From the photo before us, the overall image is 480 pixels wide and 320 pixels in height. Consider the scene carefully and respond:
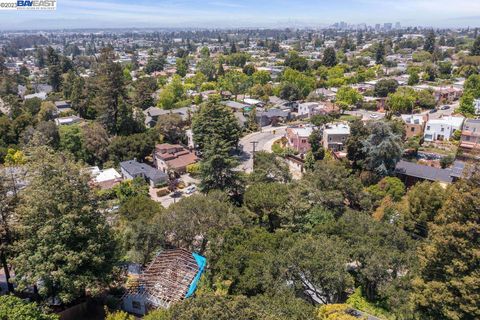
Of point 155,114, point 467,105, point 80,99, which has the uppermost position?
point 467,105

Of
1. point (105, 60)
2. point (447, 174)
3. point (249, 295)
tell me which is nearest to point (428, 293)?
point (249, 295)

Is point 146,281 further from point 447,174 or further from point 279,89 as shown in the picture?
point 279,89

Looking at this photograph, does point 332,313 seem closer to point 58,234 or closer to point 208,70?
point 58,234

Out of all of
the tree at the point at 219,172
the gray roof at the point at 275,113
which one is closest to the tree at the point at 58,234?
the tree at the point at 219,172

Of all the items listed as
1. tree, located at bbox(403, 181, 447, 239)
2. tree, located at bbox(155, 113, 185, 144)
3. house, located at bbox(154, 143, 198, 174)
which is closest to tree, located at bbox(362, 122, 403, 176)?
tree, located at bbox(403, 181, 447, 239)

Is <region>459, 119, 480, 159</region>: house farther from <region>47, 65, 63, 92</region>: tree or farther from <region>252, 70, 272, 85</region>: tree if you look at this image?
<region>47, 65, 63, 92</region>: tree

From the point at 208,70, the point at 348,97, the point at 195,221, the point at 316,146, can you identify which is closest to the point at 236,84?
the point at 208,70
